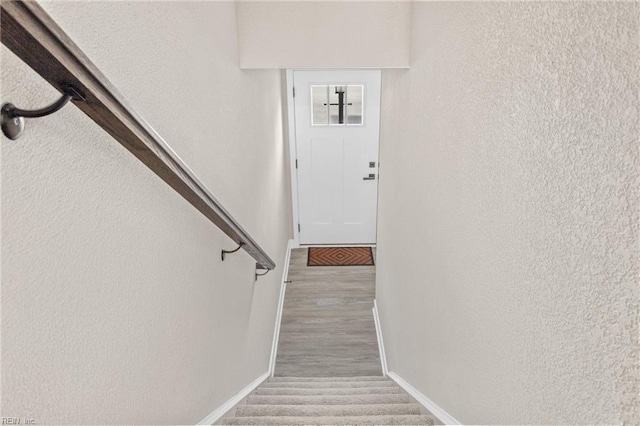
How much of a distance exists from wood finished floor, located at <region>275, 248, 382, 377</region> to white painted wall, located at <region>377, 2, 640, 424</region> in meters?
1.85

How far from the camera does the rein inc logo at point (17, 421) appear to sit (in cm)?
62

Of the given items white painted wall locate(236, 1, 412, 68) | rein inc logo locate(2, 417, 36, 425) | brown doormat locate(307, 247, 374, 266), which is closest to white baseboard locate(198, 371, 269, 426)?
rein inc logo locate(2, 417, 36, 425)

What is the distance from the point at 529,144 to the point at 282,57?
5.04 ft

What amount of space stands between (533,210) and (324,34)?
158 centimetres

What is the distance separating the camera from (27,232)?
2.13 feet

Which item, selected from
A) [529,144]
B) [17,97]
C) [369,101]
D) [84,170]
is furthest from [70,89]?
[369,101]

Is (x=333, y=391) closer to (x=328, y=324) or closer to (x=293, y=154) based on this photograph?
(x=328, y=324)

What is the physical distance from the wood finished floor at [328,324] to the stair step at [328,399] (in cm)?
108

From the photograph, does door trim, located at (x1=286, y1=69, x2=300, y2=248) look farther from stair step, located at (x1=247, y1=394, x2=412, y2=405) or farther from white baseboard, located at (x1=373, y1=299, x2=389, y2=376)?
stair step, located at (x1=247, y1=394, x2=412, y2=405)

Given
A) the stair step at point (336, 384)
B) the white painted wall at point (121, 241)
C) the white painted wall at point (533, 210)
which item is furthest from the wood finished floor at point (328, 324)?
the white painted wall at point (533, 210)

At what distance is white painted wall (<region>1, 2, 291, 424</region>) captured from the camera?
2.14 feet

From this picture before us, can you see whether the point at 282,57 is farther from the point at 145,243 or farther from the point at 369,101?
the point at 369,101

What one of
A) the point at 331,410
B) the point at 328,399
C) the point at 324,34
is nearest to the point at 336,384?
the point at 328,399

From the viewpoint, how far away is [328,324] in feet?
12.9
